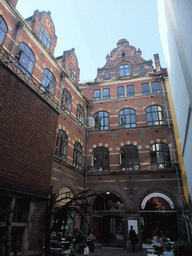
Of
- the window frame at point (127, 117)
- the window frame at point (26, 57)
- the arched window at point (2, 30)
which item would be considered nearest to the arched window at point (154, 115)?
the window frame at point (127, 117)

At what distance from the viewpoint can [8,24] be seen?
11.6 m

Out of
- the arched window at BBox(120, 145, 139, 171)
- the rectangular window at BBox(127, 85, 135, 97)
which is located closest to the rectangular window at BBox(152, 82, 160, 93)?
the rectangular window at BBox(127, 85, 135, 97)

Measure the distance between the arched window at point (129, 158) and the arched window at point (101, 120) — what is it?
3208 millimetres

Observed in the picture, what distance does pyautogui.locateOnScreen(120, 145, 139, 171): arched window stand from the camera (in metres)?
18.0

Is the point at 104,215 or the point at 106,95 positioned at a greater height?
the point at 106,95

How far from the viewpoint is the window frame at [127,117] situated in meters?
19.8

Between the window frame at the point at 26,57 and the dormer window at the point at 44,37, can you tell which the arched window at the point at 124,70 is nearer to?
the dormer window at the point at 44,37

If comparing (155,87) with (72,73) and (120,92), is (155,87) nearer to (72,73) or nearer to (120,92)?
(120,92)

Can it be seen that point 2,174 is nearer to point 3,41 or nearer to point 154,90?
point 3,41

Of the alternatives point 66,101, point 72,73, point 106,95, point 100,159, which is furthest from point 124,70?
point 100,159

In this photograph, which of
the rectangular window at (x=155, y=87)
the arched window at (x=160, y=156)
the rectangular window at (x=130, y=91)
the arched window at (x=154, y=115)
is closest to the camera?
the arched window at (x=160, y=156)

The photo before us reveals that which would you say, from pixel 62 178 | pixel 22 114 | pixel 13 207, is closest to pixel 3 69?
pixel 22 114

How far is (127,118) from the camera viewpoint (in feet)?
66.4

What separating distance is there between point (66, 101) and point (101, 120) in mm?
5061
